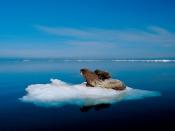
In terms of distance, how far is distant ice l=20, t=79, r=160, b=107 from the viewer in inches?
786

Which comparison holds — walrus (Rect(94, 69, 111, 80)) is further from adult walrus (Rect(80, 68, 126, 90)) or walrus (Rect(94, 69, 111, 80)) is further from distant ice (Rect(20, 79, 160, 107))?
distant ice (Rect(20, 79, 160, 107))

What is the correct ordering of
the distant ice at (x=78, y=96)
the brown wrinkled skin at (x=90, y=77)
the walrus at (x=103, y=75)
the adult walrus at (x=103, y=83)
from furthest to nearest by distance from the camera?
the walrus at (x=103, y=75), the brown wrinkled skin at (x=90, y=77), the adult walrus at (x=103, y=83), the distant ice at (x=78, y=96)

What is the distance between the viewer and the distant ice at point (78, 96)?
20.0 metres

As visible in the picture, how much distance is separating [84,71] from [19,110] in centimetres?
933

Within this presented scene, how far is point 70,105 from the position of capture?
62.4 ft

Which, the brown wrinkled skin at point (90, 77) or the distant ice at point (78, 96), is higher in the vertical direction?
the brown wrinkled skin at point (90, 77)

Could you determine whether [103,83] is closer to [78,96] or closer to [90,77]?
[90,77]

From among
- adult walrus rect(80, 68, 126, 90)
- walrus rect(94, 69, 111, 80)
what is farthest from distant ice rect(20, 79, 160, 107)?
walrus rect(94, 69, 111, 80)

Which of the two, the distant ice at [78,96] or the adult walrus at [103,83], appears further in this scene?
the adult walrus at [103,83]

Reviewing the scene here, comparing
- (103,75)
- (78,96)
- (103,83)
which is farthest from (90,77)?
(78,96)

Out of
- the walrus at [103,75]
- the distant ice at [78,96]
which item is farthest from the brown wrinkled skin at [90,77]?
the distant ice at [78,96]

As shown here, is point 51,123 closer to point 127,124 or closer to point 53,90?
point 127,124

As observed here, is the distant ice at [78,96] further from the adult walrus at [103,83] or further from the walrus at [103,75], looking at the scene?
the walrus at [103,75]

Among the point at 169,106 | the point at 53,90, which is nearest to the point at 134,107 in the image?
the point at 169,106
